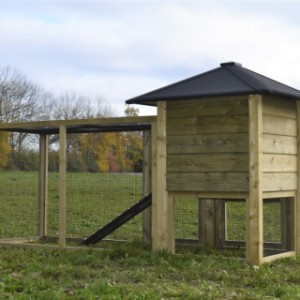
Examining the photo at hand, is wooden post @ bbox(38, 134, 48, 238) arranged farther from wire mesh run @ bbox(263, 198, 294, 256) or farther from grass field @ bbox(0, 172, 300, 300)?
wire mesh run @ bbox(263, 198, 294, 256)

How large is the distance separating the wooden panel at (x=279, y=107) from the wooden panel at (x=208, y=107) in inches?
15.0

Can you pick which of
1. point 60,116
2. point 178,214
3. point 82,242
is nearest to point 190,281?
point 82,242

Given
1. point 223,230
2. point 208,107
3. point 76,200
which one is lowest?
point 223,230

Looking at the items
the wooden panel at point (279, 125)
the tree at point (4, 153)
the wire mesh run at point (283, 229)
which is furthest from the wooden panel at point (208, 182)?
the tree at point (4, 153)

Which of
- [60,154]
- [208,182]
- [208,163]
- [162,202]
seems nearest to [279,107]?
[208,163]

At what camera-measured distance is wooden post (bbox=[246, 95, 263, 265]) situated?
8.88 m

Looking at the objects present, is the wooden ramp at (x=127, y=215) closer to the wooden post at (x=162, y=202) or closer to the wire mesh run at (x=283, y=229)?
the wooden post at (x=162, y=202)

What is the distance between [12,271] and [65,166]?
2673 millimetres

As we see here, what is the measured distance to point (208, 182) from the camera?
30.7 feet

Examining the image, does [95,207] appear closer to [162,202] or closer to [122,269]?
[162,202]

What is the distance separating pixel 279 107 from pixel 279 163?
0.82 m

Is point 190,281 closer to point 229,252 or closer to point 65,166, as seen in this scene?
point 229,252

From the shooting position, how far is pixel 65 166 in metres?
10.6

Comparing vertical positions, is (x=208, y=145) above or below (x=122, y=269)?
above
